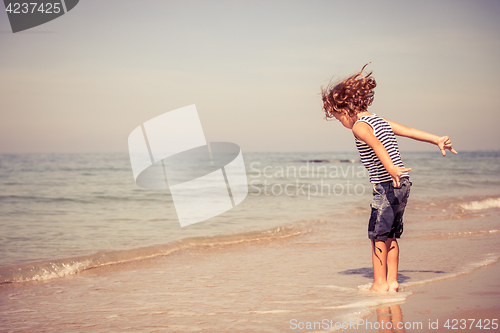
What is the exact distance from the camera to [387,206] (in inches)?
108

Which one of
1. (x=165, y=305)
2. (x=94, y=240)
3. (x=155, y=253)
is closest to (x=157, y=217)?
(x=94, y=240)

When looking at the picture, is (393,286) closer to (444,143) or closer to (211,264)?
(444,143)

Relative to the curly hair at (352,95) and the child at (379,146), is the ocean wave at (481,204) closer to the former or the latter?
the child at (379,146)

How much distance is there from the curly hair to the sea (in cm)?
146

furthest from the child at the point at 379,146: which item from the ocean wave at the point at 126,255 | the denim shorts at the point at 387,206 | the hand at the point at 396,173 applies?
the ocean wave at the point at 126,255

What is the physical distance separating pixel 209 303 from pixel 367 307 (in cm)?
120

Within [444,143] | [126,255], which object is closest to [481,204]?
[444,143]

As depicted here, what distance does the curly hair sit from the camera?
110 inches

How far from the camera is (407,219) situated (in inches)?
294

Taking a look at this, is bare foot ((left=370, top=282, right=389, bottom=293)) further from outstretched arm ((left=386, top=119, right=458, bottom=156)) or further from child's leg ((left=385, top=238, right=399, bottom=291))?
outstretched arm ((left=386, top=119, right=458, bottom=156))

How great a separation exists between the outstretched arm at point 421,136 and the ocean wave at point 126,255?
10.6ft

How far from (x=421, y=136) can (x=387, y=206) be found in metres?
0.63

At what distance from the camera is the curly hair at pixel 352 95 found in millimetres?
2805

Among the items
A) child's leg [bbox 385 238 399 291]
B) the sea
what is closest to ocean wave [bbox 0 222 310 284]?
the sea
